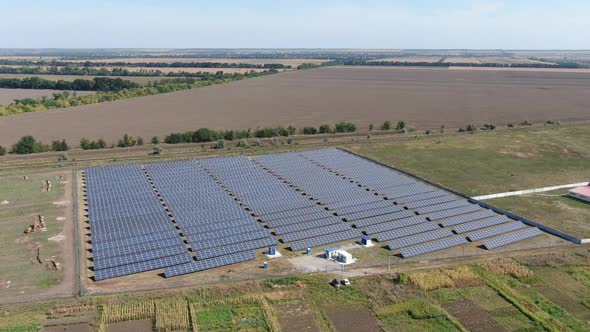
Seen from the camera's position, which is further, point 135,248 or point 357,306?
point 135,248

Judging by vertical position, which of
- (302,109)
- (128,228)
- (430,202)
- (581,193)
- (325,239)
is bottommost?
(325,239)

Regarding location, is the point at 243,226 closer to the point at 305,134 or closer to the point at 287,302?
the point at 287,302

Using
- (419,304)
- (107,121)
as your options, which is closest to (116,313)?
(419,304)

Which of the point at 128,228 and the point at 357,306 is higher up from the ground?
the point at 128,228

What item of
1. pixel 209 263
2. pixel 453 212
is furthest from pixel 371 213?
pixel 209 263

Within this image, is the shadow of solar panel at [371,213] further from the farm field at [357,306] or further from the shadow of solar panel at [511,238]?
the farm field at [357,306]

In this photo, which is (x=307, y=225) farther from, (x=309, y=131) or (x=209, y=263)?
(x=309, y=131)

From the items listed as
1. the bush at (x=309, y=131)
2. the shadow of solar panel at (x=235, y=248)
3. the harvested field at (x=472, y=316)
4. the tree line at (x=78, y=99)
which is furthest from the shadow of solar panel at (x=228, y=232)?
the tree line at (x=78, y=99)

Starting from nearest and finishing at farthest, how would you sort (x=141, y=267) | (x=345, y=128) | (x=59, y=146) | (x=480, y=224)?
(x=141, y=267) → (x=480, y=224) → (x=59, y=146) → (x=345, y=128)
